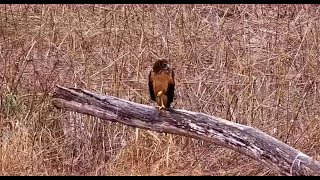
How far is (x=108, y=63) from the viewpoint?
17.5 feet

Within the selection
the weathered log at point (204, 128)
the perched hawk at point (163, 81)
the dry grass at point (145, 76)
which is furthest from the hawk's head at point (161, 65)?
the dry grass at point (145, 76)

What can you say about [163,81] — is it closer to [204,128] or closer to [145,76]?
[204,128]

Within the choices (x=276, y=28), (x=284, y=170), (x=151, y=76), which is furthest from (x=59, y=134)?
(x=276, y=28)

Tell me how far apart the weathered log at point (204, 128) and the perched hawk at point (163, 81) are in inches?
2.6

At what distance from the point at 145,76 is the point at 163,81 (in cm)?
193

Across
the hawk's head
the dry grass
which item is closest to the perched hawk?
the hawk's head

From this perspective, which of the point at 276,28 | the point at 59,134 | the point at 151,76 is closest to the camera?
the point at 151,76

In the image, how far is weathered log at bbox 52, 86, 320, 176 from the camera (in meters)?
3.15

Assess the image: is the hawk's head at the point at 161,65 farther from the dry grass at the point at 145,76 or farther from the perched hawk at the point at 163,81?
the dry grass at the point at 145,76

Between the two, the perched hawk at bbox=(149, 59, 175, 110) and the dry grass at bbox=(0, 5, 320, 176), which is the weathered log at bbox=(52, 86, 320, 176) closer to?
Result: the perched hawk at bbox=(149, 59, 175, 110)

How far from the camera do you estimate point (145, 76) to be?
5.30m
